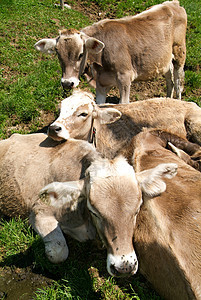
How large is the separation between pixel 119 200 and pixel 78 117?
8.03 feet

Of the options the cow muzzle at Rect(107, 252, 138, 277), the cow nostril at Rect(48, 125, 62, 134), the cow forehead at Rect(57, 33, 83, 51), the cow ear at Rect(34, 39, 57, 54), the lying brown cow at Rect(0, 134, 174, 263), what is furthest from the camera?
the cow ear at Rect(34, 39, 57, 54)

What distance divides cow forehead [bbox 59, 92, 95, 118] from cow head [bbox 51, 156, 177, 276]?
1912mm

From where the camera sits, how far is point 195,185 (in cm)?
373

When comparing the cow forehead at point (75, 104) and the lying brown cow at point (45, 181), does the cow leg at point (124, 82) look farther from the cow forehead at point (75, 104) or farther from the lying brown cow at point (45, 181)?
the lying brown cow at point (45, 181)

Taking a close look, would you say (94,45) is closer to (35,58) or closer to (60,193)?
(35,58)

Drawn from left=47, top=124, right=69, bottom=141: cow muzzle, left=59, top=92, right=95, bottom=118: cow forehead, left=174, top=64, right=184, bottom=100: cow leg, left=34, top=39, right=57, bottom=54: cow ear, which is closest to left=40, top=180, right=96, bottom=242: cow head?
left=47, top=124, right=69, bottom=141: cow muzzle

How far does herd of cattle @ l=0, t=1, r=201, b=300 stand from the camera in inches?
119

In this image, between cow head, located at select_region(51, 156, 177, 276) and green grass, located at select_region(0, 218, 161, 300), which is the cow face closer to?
cow head, located at select_region(51, 156, 177, 276)

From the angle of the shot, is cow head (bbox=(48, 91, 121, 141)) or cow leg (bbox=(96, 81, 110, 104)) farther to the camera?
cow leg (bbox=(96, 81, 110, 104))

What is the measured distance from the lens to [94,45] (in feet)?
21.5

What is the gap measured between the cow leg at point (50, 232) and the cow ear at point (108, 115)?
201 centimetres

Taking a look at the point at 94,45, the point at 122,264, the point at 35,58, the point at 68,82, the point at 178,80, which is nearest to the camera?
the point at 122,264

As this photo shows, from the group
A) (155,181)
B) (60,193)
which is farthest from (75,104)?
(155,181)

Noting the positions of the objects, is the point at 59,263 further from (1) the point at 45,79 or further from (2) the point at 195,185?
(1) the point at 45,79
